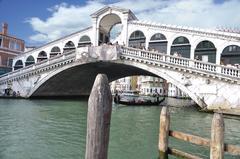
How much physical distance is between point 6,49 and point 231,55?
652 inches

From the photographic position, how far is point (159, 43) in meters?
13.7

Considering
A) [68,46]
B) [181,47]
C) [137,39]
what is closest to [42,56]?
[68,46]

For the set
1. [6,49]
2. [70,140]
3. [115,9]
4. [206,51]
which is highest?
[115,9]

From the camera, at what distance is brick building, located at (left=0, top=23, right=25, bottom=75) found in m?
20.6

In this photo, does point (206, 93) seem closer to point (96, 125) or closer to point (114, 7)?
point (114, 7)

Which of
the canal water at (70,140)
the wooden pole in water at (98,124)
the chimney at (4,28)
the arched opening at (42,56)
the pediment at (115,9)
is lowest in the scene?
the canal water at (70,140)

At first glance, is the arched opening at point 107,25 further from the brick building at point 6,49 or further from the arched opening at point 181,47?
the brick building at point 6,49

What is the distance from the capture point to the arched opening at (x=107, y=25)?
15688 millimetres

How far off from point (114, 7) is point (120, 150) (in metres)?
11.5

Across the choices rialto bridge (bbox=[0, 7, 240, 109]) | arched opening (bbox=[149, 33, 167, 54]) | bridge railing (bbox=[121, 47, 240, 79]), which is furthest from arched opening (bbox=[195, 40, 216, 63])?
bridge railing (bbox=[121, 47, 240, 79])

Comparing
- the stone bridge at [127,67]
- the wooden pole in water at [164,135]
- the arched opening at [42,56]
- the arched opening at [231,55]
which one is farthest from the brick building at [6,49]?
the wooden pole in water at [164,135]

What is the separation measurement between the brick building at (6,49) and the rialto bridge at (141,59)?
3310mm

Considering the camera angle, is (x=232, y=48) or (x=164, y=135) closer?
(x=164, y=135)

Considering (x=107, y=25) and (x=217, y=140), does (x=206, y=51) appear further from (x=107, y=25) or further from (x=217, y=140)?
(x=217, y=140)
